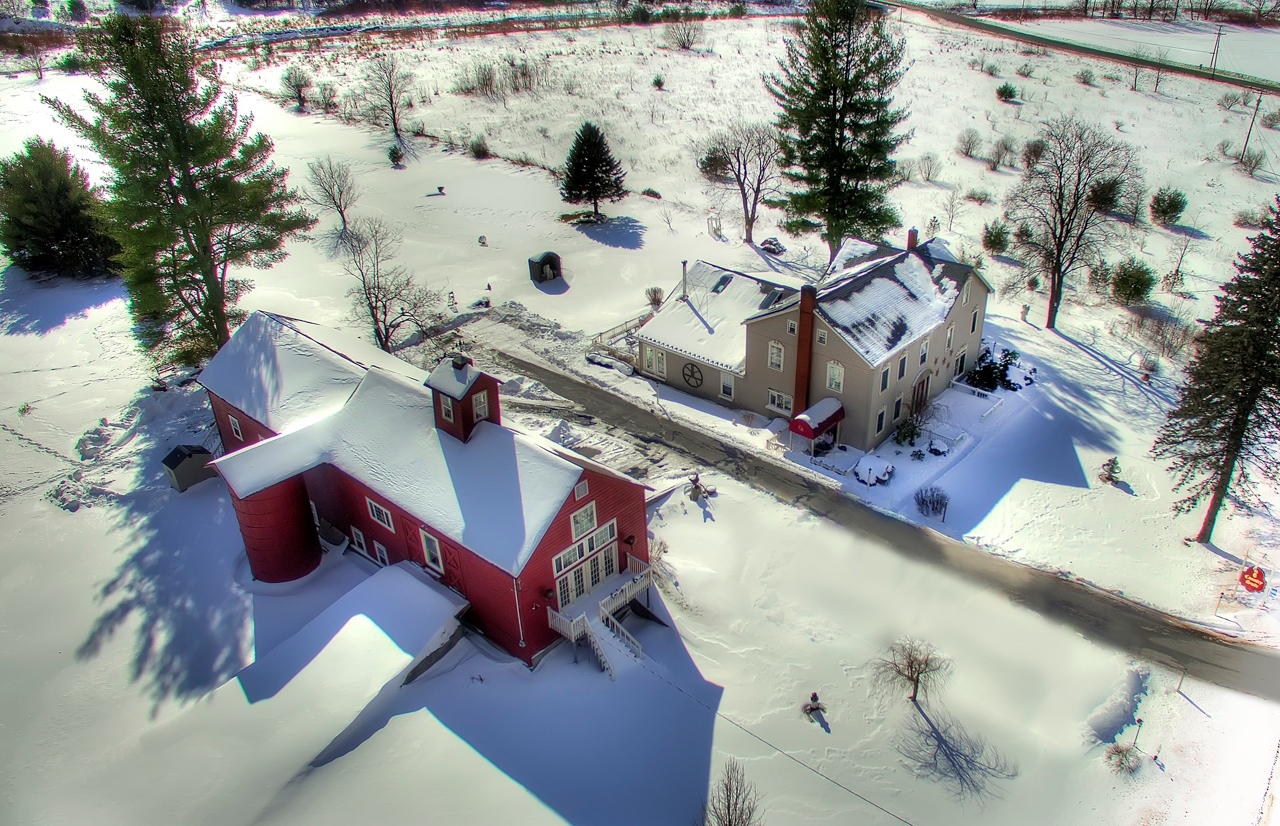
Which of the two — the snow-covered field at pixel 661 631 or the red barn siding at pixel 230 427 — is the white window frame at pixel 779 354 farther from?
the red barn siding at pixel 230 427

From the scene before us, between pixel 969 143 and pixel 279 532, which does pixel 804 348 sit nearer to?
pixel 279 532

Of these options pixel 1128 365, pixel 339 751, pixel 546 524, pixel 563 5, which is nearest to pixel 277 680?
pixel 339 751

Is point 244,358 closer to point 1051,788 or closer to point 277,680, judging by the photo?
point 277,680

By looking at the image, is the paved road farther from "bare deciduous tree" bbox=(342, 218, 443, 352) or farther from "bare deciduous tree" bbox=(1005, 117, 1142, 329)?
"bare deciduous tree" bbox=(1005, 117, 1142, 329)

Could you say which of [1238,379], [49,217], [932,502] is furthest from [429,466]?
[49,217]

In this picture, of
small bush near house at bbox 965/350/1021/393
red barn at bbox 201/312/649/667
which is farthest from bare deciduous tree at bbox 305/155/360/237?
small bush near house at bbox 965/350/1021/393
